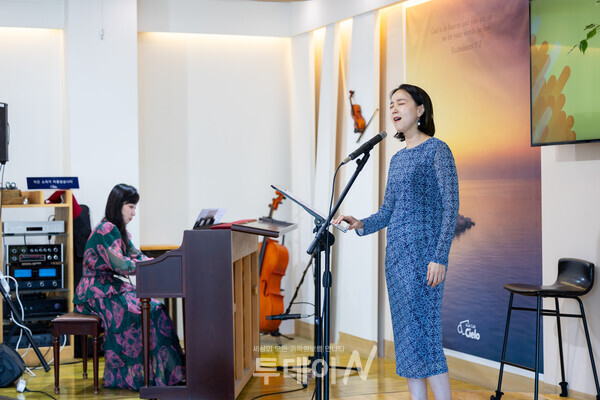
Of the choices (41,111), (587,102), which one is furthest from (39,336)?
(587,102)

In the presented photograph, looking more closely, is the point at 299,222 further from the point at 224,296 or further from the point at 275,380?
the point at 224,296

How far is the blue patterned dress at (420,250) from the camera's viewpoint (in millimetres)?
2846

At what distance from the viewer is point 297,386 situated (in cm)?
464

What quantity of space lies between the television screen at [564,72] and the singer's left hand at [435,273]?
1.62m

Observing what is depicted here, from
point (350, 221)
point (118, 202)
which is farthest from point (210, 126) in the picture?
point (350, 221)

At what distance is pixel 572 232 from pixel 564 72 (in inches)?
36.5

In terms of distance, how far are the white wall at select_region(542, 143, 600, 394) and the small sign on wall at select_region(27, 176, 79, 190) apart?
3.47 metres

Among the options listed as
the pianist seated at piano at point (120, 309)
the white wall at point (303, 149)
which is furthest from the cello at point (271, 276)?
the pianist seated at piano at point (120, 309)

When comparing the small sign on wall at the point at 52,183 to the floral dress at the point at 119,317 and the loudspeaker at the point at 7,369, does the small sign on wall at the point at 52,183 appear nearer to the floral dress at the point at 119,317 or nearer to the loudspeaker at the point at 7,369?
the floral dress at the point at 119,317

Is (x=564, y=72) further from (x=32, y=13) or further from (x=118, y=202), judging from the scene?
(x=32, y=13)

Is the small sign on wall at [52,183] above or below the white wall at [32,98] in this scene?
below

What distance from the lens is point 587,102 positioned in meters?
3.90

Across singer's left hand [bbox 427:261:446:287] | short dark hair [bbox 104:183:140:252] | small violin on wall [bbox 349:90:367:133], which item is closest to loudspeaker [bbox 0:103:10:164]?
A: short dark hair [bbox 104:183:140:252]

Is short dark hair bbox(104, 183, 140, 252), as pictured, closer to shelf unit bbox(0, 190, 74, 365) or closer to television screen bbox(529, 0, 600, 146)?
shelf unit bbox(0, 190, 74, 365)
